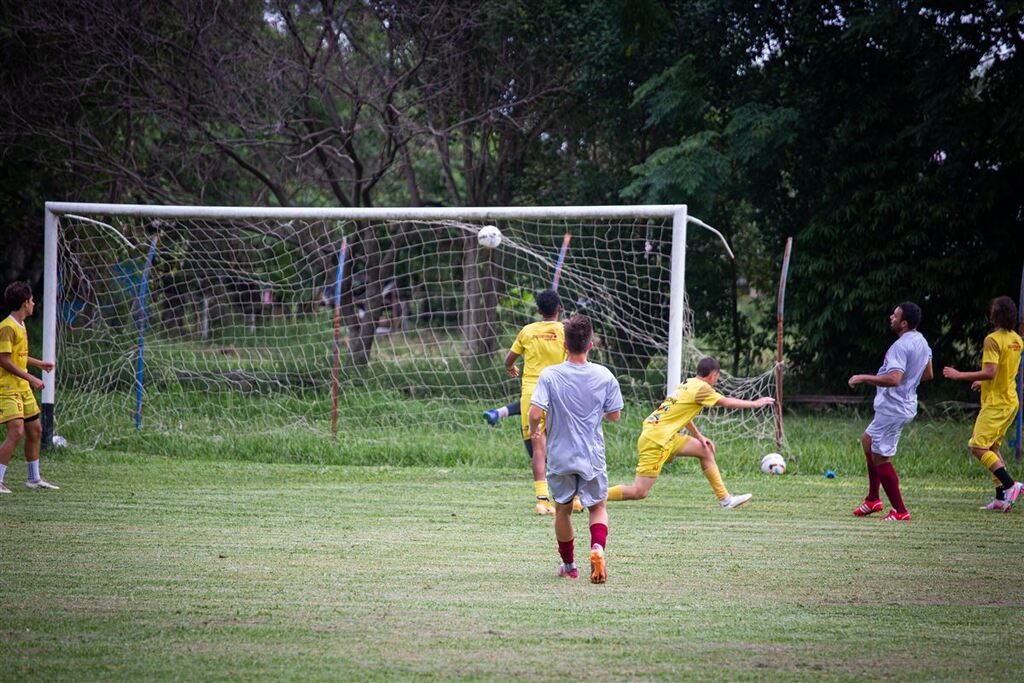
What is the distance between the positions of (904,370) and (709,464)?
182 centimetres

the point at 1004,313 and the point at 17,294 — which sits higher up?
the point at 1004,313

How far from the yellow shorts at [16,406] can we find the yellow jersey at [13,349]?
40mm

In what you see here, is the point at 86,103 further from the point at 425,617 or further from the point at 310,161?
the point at 425,617

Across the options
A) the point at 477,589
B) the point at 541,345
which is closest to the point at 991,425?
the point at 541,345

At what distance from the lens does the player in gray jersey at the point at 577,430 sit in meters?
6.39

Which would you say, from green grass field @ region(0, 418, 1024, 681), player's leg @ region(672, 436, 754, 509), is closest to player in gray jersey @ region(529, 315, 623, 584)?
green grass field @ region(0, 418, 1024, 681)

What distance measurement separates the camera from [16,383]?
933cm

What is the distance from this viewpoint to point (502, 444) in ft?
42.0

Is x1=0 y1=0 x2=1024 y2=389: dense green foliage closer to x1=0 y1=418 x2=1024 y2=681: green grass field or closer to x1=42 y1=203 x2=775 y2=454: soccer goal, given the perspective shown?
x1=42 y1=203 x2=775 y2=454: soccer goal

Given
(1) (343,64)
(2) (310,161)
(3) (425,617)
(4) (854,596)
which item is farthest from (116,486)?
(2) (310,161)

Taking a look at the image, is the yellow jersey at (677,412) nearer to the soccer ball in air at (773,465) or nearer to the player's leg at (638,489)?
the player's leg at (638,489)

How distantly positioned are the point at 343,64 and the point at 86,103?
4.66m

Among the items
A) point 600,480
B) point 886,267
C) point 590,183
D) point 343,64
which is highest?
point 343,64

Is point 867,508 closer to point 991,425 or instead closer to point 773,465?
point 991,425
